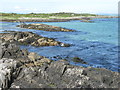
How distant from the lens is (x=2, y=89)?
1558 centimetres

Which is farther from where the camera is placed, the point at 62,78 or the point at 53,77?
the point at 62,78

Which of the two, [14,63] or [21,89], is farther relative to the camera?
[14,63]

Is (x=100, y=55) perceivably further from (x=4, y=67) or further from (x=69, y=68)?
(x=4, y=67)

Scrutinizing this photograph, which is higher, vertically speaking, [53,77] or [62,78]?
[53,77]

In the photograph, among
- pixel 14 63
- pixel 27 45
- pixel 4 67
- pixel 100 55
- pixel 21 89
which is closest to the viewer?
pixel 21 89

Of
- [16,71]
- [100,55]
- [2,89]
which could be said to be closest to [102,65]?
[100,55]

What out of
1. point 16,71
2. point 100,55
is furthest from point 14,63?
point 100,55

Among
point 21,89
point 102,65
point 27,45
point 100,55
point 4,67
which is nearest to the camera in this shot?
point 21,89

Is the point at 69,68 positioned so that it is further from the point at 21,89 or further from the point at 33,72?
the point at 21,89

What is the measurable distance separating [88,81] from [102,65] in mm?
12590

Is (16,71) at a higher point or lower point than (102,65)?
higher

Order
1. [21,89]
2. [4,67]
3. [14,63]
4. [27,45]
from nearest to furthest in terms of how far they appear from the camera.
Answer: [21,89], [4,67], [14,63], [27,45]

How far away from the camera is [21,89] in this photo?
1538 centimetres

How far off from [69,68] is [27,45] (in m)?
25.4
